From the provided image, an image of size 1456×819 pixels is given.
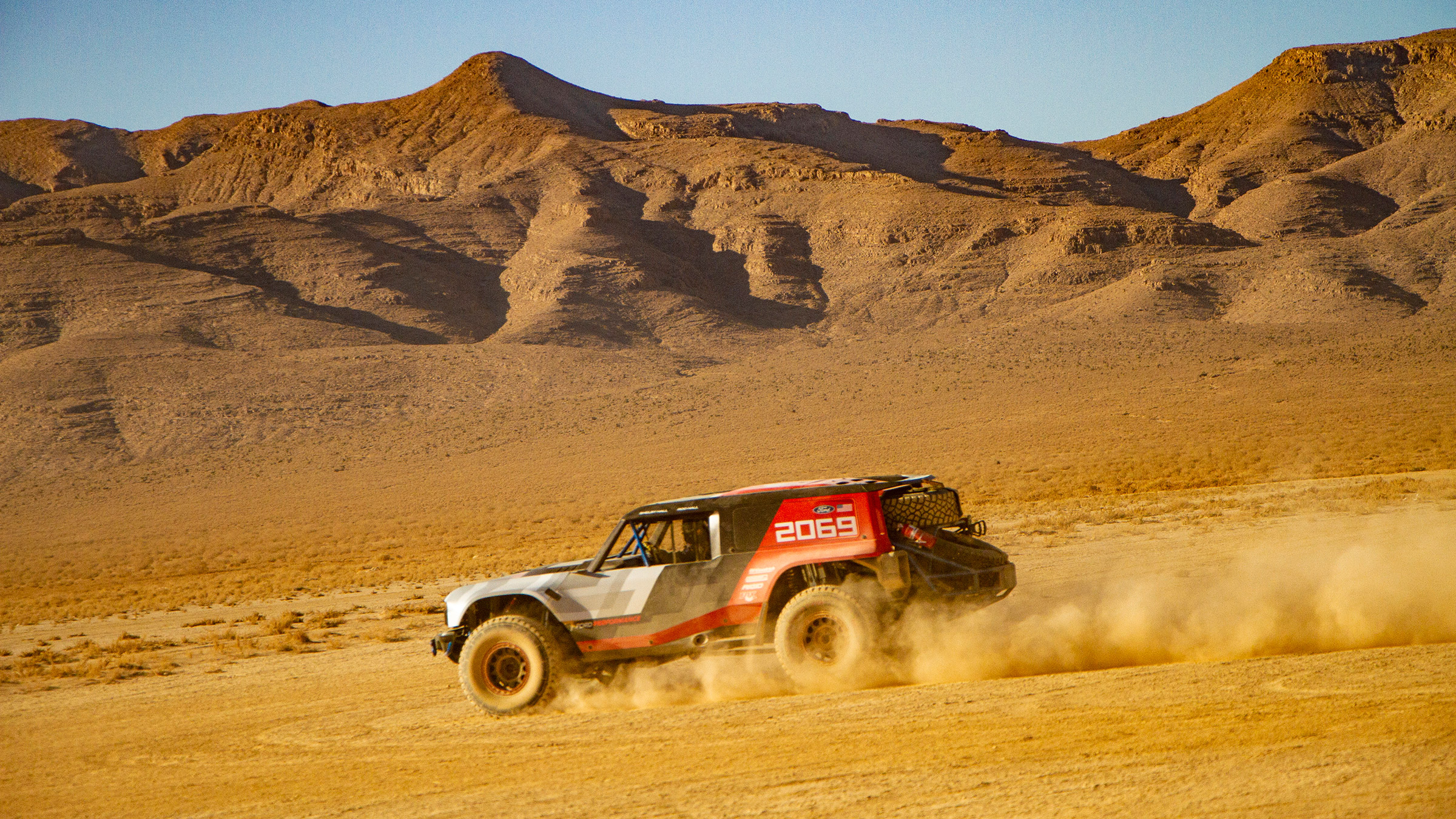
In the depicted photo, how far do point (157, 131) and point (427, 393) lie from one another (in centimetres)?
9245

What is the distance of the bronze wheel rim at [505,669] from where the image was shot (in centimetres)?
988

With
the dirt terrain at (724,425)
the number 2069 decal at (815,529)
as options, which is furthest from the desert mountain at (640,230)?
the number 2069 decal at (815,529)

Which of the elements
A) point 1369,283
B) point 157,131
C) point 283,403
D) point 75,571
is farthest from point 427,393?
point 157,131

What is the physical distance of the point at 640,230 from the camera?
99.0 meters

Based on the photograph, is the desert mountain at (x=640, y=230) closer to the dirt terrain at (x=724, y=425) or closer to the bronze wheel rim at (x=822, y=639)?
the dirt terrain at (x=724, y=425)

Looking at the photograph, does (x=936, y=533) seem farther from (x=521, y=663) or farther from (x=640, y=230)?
(x=640, y=230)

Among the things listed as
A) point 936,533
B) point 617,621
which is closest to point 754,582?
point 617,621

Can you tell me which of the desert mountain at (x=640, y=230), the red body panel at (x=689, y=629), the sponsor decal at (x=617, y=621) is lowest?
the red body panel at (x=689, y=629)

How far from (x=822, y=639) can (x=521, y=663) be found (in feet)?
8.55

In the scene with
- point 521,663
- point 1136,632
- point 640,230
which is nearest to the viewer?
point 521,663

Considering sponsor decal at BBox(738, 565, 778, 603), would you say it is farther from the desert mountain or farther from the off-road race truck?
the desert mountain

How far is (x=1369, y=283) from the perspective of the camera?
235 ft

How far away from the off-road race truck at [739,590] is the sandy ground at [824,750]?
42 cm

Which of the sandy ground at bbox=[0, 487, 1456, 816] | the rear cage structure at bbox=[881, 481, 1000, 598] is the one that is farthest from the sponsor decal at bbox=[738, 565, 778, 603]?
the rear cage structure at bbox=[881, 481, 1000, 598]
